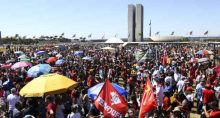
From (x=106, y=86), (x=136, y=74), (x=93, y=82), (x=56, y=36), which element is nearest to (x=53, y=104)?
(x=106, y=86)

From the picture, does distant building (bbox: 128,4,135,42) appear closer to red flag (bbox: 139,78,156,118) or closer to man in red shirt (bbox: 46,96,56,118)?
man in red shirt (bbox: 46,96,56,118)

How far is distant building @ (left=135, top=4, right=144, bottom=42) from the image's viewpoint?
341 ft

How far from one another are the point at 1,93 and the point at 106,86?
5.88 metres

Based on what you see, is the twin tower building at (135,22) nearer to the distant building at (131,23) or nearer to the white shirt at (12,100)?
the distant building at (131,23)

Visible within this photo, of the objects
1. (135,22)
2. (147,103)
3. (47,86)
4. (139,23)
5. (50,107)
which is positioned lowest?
(50,107)

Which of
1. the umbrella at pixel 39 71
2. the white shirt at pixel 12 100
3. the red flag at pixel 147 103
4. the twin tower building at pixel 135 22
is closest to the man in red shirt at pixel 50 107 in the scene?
the white shirt at pixel 12 100

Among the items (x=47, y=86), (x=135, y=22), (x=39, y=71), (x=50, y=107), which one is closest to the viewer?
(x=47, y=86)

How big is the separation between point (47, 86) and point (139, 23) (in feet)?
320

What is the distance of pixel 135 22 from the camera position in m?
107

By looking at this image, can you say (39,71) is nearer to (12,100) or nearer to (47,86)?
(12,100)

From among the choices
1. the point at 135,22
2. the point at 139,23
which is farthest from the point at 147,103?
the point at 135,22

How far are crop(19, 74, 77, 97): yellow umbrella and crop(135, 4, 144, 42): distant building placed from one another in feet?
310

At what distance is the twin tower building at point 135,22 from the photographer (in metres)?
104

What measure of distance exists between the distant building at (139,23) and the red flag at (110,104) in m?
95.6
